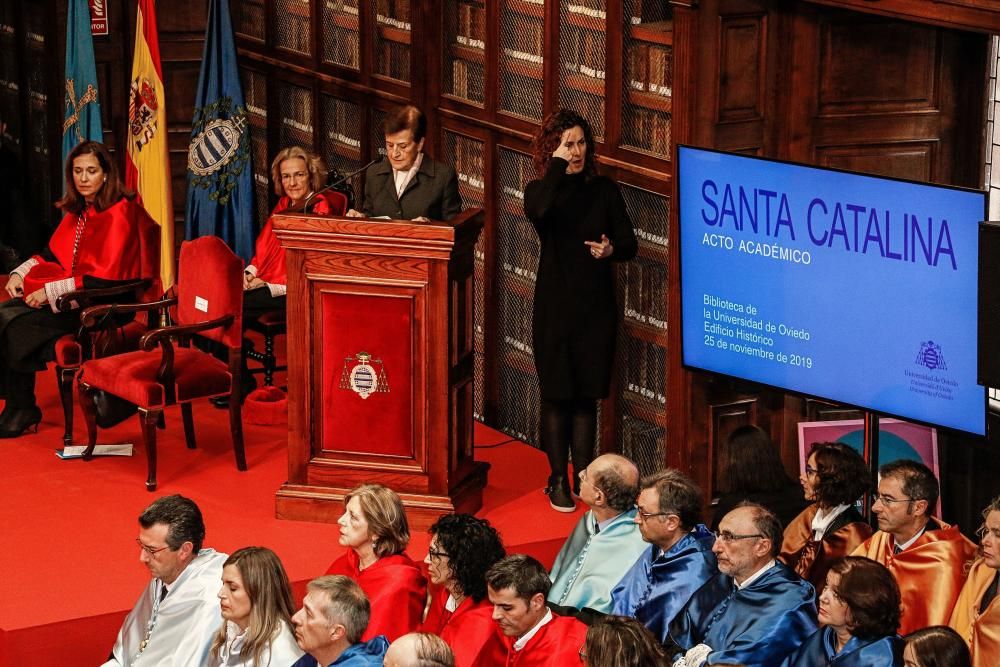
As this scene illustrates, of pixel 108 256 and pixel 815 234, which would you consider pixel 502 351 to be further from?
pixel 815 234

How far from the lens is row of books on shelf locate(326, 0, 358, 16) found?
9.12m

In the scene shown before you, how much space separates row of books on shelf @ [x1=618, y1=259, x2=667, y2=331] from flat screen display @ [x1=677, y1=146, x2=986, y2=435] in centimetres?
48

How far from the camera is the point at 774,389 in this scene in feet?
→ 19.9

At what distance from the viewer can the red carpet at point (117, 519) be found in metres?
5.86

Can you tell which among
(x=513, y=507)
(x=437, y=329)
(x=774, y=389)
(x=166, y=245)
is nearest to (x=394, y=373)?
(x=437, y=329)

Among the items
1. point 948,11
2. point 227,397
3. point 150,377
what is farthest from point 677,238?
point 227,397

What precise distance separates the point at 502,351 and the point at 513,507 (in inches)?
53.1

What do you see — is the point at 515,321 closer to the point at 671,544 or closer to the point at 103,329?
the point at 103,329

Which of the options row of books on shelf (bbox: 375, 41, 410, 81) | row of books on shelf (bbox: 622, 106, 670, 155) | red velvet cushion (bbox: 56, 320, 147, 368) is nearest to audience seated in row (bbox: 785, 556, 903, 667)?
row of books on shelf (bbox: 622, 106, 670, 155)

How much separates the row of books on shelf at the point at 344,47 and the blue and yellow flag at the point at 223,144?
0.63 meters

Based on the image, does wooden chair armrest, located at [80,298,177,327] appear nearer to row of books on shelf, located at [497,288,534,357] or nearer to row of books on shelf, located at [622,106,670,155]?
row of books on shelf, located at [497,288,534,357]

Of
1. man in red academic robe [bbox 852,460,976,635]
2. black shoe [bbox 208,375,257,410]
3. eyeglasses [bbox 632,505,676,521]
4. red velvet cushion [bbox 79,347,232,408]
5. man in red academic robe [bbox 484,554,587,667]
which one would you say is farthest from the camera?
black shoe [bbox 208,375,257,410]

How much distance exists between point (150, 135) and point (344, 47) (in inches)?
45.7

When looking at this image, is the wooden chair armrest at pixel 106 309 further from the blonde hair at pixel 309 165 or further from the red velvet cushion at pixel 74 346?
the blonde hair at pixel 309 165
